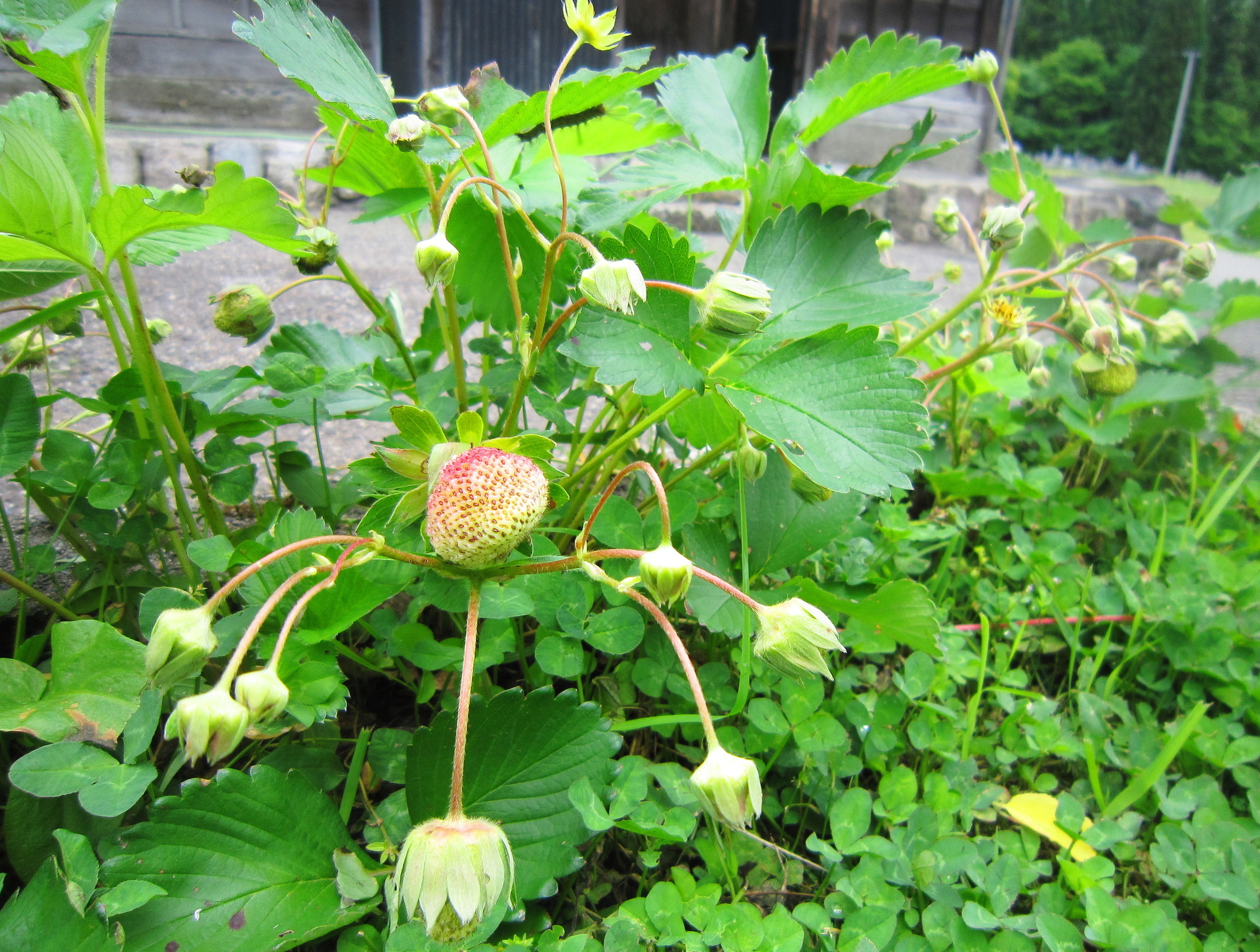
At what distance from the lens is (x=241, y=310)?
0.76m

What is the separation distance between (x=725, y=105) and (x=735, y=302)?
397 millimetres

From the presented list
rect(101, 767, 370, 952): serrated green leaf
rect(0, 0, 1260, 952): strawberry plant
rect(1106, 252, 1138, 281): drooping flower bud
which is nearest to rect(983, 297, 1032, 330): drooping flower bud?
rect(0, 0, 1260, 952): strawberry plant

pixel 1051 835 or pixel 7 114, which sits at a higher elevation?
pixel 7 114

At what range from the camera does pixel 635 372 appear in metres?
0.58

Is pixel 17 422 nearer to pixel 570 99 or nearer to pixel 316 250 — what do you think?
pixel 316 250

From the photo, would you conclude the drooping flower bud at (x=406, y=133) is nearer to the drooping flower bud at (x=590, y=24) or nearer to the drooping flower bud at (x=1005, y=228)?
the drooping flower bud at (x=590, y=24)

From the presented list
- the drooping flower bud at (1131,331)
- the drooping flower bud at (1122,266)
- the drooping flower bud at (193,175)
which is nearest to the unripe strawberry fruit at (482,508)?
the drooping flower bud at (193,175)

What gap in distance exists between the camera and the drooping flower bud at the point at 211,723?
43 cm

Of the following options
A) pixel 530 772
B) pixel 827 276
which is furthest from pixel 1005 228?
pixel 530 772

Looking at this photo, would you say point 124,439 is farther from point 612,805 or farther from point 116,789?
point 612,805

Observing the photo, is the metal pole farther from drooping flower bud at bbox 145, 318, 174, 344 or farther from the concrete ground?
drooping flower bud at bbox 145, 318, 174, 344

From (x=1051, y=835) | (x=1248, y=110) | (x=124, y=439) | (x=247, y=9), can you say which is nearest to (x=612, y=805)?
(x=1051, y=835)

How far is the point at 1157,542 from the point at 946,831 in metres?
0.65

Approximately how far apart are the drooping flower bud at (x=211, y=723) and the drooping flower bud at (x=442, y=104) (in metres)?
0.47
